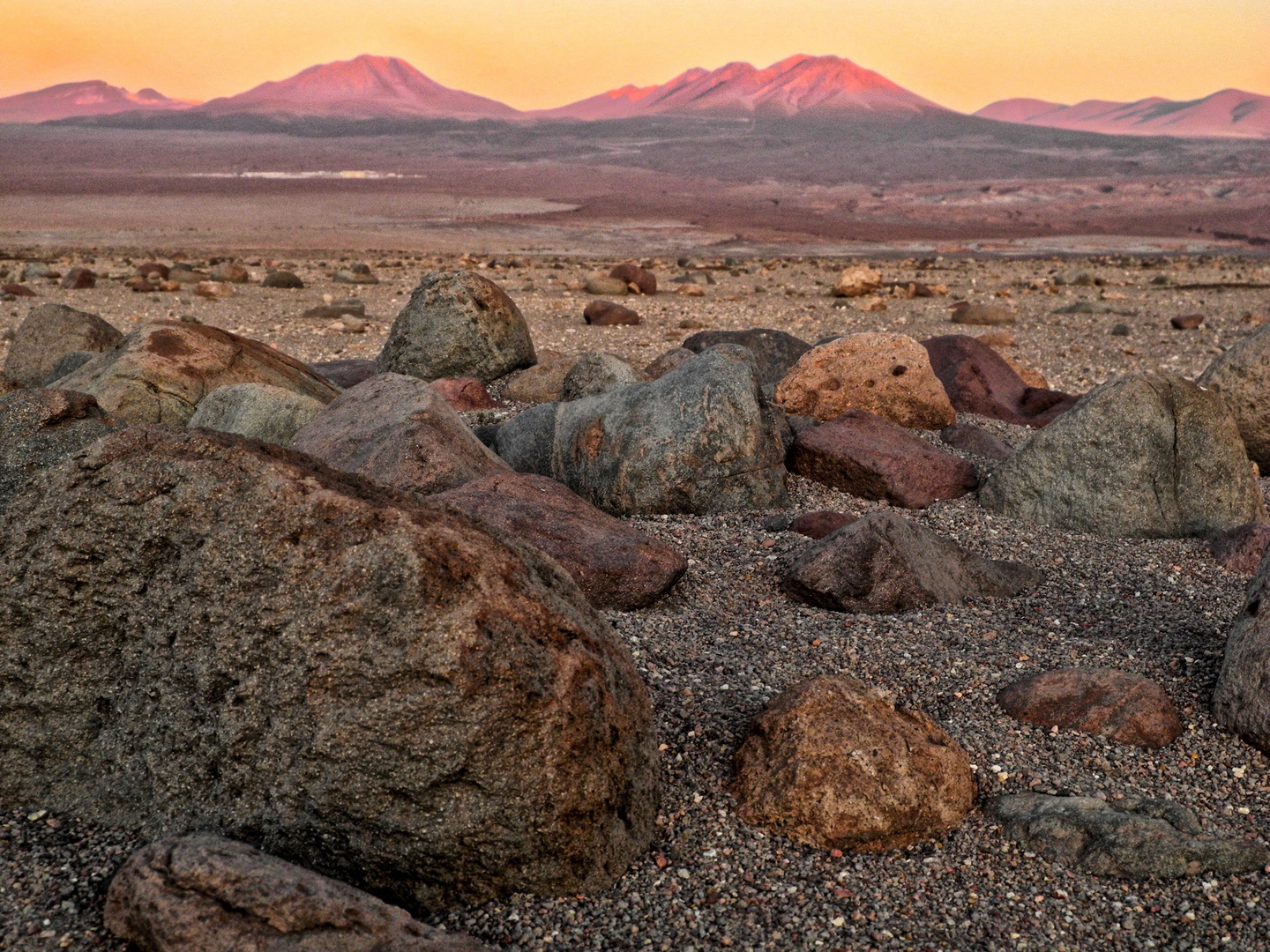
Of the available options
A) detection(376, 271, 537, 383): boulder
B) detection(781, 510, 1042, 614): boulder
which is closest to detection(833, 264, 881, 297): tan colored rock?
detection(376, 271, 537, 383): boulder

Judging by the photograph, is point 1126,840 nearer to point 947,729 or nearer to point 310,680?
point 947,729

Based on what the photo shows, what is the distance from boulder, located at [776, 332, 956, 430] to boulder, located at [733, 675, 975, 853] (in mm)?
6462

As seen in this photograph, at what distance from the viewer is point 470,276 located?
1302 centimetres

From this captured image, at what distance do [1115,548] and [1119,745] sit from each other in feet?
10.4

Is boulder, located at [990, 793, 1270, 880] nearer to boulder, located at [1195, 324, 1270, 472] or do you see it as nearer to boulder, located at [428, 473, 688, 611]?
boulder, located at [428, 473, 688, 611]

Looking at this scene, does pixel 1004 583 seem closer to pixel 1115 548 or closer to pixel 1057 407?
pixel 1115 548

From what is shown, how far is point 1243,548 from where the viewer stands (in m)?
7.57

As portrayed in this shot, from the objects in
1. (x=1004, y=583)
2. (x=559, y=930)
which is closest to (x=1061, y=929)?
(x=559, y=930)

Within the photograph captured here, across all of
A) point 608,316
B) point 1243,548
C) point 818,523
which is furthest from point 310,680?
point 608,316

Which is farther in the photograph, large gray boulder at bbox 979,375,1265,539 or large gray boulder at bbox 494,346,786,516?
large gray boulder at bbox 979,375,1265,539

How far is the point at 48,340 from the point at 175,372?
4044mm

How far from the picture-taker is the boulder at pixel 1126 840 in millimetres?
4211

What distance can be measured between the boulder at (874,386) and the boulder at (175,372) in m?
4.47

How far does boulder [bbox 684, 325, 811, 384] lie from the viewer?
13.6 m
